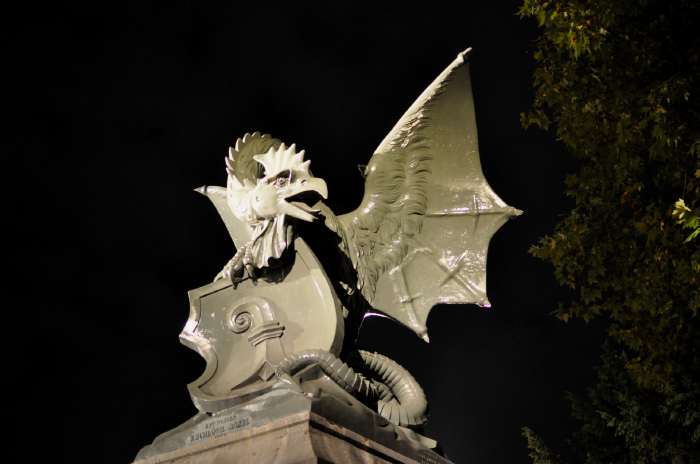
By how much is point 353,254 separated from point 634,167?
3.88 m

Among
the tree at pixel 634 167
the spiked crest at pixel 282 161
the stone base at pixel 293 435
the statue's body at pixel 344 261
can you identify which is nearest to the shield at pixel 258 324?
the statue's body at pixel 344 261

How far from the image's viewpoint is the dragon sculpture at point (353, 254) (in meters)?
5.54

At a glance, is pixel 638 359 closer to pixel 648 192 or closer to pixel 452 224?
pixel 648 192

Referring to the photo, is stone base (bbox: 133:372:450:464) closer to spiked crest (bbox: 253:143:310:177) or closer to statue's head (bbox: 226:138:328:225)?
statue's head (bbox: 226:138:328:225)

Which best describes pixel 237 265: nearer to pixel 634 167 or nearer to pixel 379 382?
pixel 379 382

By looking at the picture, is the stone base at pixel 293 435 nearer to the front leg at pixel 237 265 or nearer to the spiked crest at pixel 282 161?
the front leg at pixel 237 265

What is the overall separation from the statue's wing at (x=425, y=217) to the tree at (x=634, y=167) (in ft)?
7.60

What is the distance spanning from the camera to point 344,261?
6008 mm

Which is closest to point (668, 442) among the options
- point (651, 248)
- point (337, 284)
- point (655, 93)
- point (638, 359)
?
point (638, 359)

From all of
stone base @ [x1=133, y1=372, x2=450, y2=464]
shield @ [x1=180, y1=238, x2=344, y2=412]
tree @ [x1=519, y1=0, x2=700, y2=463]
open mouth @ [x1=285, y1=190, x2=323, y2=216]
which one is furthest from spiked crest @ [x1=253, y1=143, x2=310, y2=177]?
tree @ [x1=519, y1=0, x2=700, y2=463]

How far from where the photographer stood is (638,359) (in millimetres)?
8695

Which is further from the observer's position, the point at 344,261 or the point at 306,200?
the point at 344,261

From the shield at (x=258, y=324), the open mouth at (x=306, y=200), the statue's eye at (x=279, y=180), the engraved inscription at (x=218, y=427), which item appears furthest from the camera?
the statue's eye at (x=279, y=180)

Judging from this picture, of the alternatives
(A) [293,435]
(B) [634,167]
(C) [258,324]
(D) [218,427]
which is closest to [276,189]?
(C) [258,324]
